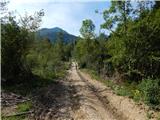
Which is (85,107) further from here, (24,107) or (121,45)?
(121,45)

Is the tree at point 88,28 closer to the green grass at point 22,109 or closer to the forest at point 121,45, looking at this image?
the forest at point 121,45

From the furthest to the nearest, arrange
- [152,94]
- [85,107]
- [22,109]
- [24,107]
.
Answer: [85,107]
[24,107]
[152,94]
[22,109]

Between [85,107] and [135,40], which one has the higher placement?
[135,40]

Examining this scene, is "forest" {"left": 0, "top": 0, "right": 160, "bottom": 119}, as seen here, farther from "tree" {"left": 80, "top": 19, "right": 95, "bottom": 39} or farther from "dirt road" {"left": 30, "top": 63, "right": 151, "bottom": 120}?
"tree" {"left": 80, "top": 19, "right": 95, "bottom": 39}

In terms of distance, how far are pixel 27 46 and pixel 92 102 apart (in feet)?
37.3

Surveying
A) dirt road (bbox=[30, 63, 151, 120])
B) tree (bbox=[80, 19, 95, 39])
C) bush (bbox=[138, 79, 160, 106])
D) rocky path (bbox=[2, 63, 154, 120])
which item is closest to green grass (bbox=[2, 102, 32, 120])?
rocky path (bbox=[2, 63, 154, 120])

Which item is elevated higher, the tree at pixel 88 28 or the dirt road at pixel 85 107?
the tree at pixel 88 28

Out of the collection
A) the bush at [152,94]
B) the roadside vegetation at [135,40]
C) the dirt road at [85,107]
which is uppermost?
the roadside vegetation at [135,40]

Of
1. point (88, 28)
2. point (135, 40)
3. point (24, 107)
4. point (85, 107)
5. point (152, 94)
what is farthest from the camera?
point (88, 28)

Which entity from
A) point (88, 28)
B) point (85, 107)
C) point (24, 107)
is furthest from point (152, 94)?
point (88, 28)

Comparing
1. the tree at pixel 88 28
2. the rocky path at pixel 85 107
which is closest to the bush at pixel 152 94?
Result: the rocky path at pixel 85 107

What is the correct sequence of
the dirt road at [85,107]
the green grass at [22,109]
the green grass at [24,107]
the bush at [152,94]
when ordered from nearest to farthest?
the green grass at [22,109] < the dirt road at [85,107] < the bush at [152,94] < the green grass at [24,107]

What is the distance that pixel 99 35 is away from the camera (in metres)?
63.4

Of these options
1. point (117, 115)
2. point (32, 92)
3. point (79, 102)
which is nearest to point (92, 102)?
point (79, 102)
